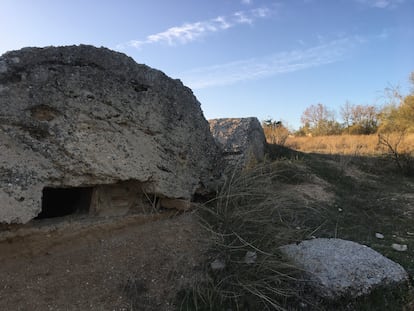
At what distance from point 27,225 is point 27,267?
305 mm

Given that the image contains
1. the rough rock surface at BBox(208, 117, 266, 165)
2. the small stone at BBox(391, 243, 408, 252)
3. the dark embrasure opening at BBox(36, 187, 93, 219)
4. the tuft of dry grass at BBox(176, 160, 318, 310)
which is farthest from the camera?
the rough rock surface at BBox(208, 117, 266, 165)

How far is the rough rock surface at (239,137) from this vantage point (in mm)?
6391

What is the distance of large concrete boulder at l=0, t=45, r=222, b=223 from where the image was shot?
2.59 m

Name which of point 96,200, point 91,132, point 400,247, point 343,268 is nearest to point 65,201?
point 96,200

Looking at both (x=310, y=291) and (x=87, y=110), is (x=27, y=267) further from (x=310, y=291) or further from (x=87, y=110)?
(x=310, y=291)

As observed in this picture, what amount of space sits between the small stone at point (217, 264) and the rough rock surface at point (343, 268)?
547mm

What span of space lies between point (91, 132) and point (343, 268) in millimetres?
2266

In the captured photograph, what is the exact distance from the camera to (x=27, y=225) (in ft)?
8.64

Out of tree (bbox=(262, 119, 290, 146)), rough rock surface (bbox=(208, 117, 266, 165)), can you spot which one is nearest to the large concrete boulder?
rough rock surface (bbox=(208, 117, 266, 165))

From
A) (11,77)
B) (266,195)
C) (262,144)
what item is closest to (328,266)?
(266,195)

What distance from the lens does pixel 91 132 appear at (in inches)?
115

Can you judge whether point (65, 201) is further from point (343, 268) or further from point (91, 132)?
point (343, 268)

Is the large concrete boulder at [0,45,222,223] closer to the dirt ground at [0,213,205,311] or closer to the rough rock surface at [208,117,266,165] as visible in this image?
the dirt ground at [0,213,205,311]

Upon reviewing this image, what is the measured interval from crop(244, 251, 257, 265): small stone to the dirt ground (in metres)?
0.40
